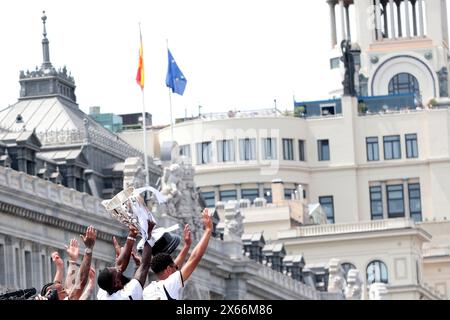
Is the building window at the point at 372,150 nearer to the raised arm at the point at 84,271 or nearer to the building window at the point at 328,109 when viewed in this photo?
the building window at the point at 328,109

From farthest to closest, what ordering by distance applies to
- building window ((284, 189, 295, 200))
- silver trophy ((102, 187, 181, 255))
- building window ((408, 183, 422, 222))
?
1. building window ((408, 183, 422, 222))
2. building window ((284, 189, 295, 200))
3. silver trophy ((102, 187, 181, 255))

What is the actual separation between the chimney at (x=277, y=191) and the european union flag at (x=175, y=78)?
51.6 meters

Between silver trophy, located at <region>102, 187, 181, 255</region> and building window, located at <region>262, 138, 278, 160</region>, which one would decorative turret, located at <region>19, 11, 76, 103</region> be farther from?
silver trophy, located at <region>102, 187, 181, 255</region>

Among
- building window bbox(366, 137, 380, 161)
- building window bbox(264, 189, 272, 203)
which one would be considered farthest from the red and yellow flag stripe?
building window bbox(366, 137, 380, 161)

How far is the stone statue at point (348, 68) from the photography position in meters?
186

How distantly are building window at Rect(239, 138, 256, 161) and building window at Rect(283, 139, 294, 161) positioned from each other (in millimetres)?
2641

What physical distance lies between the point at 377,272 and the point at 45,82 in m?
56.3

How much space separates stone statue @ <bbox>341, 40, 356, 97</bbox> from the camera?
185625 millimetres

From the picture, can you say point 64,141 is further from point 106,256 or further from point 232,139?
point 232,139

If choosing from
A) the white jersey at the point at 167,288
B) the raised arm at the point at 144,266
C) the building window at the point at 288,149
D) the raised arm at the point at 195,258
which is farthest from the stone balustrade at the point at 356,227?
the white jersey at the point at 167,288

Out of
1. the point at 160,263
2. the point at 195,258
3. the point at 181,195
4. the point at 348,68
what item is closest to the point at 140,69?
the point at 181,195

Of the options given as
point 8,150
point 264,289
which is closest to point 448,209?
point 264,289

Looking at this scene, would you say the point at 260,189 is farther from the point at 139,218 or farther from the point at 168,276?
the point at 168,276
